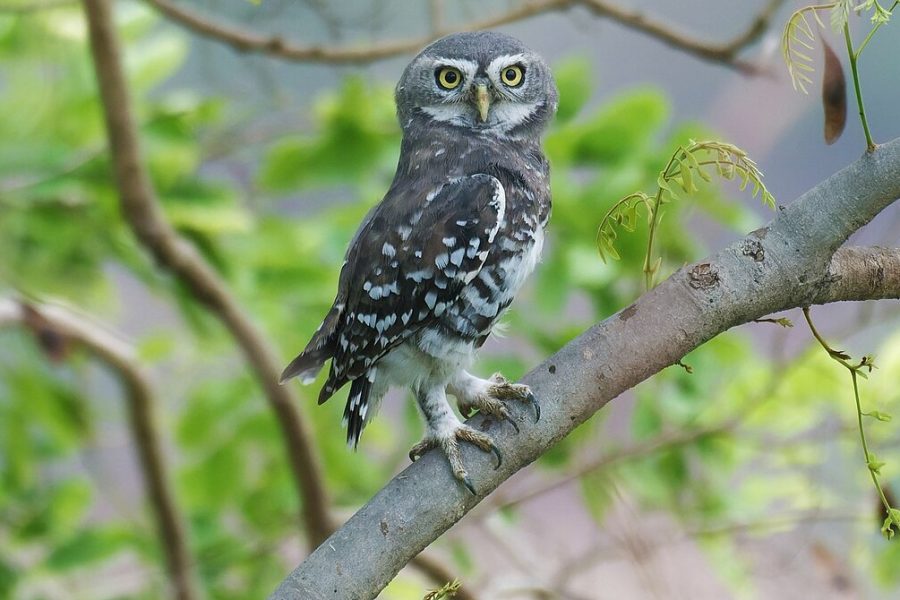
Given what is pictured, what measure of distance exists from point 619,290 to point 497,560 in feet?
5.99

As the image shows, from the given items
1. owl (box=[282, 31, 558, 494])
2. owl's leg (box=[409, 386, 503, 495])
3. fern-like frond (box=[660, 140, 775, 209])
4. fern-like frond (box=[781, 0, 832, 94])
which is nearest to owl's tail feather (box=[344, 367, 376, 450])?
owl (box=[282, 31, 558, 494])

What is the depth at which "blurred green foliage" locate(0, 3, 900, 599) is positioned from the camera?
2.48 m

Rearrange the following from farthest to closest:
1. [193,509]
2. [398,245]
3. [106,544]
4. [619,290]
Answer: [193,509], [106,544], [619,290], [398,245]

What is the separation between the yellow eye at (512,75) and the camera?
1756 mm

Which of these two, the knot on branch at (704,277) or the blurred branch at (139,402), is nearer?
the knot on branch at (704,277)

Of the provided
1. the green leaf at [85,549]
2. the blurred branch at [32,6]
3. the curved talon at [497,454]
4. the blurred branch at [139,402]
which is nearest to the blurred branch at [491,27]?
the blurred branch at [32,6]

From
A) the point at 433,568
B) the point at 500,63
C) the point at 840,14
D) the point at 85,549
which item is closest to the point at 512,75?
the point at 500,63

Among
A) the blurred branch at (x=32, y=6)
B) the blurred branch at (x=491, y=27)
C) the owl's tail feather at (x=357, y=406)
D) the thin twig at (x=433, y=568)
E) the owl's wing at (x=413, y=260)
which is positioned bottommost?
the owl's tail feather at (x=357, y=406)

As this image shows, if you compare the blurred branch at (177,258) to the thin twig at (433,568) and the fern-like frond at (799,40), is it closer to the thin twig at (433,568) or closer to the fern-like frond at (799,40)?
the thin twig at (433,568)

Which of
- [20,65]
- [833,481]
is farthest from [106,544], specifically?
[833,481]

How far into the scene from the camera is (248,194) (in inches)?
130

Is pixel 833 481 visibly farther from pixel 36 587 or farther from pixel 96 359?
pixel 36 587

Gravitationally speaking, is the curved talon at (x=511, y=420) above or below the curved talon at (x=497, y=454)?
above

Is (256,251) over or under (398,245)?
over
